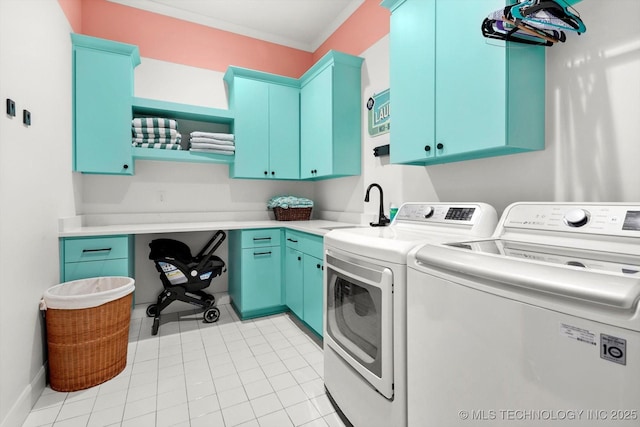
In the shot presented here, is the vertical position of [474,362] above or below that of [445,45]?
Result: below

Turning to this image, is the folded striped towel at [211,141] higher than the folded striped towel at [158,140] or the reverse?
higher

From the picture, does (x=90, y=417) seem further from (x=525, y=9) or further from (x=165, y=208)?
(x=525, y=9)

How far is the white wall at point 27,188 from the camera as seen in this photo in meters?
1.43

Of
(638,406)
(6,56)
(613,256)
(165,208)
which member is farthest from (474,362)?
(165,208)

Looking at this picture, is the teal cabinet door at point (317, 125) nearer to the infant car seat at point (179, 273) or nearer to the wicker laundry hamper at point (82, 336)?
the infant car seat at point (179, 273)

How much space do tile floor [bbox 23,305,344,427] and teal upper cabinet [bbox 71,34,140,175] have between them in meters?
1.49

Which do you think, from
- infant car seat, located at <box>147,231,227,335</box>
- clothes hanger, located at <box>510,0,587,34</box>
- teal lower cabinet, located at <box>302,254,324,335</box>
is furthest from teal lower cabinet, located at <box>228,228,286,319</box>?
clothes hanger, located at <box>510,0,587,34</box>

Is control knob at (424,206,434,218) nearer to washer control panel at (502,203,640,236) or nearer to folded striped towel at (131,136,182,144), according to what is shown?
washer control panel at (502,203,640,236)

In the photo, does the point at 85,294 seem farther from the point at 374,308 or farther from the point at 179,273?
the point at 374,308

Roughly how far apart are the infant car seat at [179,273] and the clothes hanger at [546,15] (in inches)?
99.2

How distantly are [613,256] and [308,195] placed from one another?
3.10 m

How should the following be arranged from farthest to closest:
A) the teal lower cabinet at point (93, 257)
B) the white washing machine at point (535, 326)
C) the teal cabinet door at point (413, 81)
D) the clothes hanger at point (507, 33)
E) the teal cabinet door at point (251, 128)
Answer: the teal cabinet door at point (251, 128) < the teal lower cabinet at point (93, 257) < the teal cabinet door at point (413, 81) < the clothes hanger at point (507, 33) < the white washing machine at point (535, 326)

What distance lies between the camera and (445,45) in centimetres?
160

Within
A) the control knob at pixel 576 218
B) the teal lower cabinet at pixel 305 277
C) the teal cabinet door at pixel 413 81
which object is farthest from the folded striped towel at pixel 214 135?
the control knob at pixel 576 218
